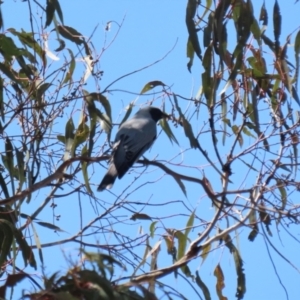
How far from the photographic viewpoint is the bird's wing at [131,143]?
4914 millimetres

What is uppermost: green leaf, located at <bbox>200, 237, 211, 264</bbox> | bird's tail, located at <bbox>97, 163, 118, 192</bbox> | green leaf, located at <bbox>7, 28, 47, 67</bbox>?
green leaf, located at <bbox>7, 28, 47, 67</bbox>

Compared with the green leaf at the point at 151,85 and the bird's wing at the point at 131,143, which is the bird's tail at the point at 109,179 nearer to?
the bird's wing at the point at 131,143

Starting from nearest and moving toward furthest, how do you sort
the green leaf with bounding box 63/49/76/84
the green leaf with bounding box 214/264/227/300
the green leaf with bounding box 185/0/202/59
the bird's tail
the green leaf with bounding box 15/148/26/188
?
the green leaf with bounding box 185/0/202/59 < the green leaf with bounding box 15/148/26/188 < the green leaf with bounding box 63/49/76/84 < the green leaf with bounding box 214/264/227/300 < the bird's tail

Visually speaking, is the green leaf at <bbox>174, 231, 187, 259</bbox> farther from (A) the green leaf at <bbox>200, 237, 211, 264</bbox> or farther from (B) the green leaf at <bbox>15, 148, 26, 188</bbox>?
(B) the green leaf at <bbox>15, 148, 26, 188</bbox>

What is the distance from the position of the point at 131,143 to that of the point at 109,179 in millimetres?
496

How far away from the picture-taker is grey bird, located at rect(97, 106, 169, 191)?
487 centimetres

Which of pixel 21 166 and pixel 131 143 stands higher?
pixel 131 143

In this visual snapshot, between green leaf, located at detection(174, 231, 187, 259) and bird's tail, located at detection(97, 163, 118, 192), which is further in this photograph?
bird's tail, located at detection(97, 163, 118, 192)

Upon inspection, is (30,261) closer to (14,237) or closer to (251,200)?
(14,237)

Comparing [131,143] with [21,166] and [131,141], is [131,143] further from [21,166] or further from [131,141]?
[21,166]

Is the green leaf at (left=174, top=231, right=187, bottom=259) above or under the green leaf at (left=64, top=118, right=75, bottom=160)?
under

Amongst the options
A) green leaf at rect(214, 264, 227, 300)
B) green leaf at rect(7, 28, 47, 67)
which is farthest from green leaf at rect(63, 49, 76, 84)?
green leaf at rect(214, 264, 227, 300)

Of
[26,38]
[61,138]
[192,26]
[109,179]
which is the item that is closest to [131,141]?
[109,179]

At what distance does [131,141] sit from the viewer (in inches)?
212
